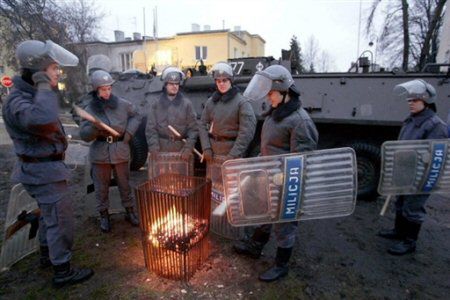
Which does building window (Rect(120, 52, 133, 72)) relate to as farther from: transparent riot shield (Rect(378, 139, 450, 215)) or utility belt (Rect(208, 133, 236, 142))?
transparent riot shield (Rect(378, 139, 450, 215))

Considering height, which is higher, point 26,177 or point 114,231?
point 26,177

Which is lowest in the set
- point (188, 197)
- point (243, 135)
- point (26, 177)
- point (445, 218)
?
point (445, 218)

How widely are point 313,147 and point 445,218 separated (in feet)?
10.5

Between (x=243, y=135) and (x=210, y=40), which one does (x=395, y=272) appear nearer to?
(x=243, y=135)

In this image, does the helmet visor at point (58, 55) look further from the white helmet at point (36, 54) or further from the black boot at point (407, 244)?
the black boot at point (407, 244)

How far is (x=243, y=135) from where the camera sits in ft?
11.4

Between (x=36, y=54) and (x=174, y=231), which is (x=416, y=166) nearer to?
(x=174, y=231)

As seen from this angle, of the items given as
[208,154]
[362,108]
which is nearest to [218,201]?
[208,154]

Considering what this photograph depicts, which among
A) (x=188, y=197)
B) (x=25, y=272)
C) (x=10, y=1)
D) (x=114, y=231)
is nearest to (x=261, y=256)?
(x=188, y=197)

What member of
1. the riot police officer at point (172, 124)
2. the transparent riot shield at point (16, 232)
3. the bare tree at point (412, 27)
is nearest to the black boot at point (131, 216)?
the riot police officer at point (172, 124)

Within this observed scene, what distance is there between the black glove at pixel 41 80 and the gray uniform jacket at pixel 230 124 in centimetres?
169

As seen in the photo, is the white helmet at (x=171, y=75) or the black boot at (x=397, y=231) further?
the white helmet at (x=171, y=75)

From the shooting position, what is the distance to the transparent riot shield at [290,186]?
249 centimetres

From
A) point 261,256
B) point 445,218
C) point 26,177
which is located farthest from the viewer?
point 445,218
